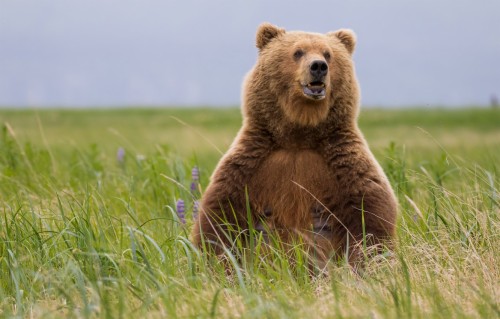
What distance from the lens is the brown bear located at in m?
4.25

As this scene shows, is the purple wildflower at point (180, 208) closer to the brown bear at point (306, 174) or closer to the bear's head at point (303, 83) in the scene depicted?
the brown bear at point (306, 174)

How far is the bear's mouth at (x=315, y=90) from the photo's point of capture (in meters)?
4.21

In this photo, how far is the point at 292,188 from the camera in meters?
4.30

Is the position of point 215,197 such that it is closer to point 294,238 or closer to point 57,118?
→ point 294,238

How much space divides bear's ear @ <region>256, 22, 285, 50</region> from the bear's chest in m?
0.79

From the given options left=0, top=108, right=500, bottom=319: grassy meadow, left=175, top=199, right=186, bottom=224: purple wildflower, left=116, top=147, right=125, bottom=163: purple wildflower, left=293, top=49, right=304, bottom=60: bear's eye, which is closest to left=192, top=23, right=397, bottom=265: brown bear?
left=293, top=49, right=304, bottom=60: bear's eye

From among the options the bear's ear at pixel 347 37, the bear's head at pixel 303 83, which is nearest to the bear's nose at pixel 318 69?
the bear's head at pixel 303 83

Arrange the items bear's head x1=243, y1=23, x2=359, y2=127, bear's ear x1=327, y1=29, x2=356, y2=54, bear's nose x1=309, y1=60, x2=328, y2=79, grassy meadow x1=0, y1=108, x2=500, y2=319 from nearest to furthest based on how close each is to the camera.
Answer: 1. grassy meadow x1=0, y1=108, x2=500, y2=319
2. bear's nose x1=309, y1=60, x2=328, y2=79
3. bear's head x1=243, y1=23, x2=359, y2=127
4. bear's ear x1=327, y1=29, x2=356, y2=54

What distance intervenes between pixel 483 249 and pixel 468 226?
Result: 15.5 inches

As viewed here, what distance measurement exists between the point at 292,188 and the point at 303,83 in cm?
56

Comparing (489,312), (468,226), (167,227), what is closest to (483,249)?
(468,226)

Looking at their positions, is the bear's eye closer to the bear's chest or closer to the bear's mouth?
the bear's mouth

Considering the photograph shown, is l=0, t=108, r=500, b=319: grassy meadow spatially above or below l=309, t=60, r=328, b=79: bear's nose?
below

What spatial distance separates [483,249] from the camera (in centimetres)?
415
